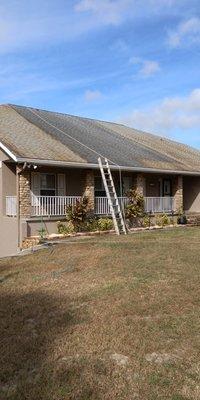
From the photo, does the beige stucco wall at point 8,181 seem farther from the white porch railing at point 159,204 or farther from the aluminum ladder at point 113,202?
the white porch railing at point 159,204

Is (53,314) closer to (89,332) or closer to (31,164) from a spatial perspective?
(89,332)

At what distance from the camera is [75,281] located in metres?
10.2

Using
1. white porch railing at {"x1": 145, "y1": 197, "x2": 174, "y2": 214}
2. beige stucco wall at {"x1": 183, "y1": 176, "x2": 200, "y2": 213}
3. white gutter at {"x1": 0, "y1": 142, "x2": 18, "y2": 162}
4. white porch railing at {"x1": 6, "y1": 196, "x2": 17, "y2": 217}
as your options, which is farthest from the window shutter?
beige stucco wall at {"x1": 183, "y1": 176, "x2": 200, "y2": 213}

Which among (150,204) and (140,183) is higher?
(140,183)

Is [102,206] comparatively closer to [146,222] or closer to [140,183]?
[146,222]

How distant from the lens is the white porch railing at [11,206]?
1890cm

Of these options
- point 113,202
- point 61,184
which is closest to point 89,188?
point 61,184

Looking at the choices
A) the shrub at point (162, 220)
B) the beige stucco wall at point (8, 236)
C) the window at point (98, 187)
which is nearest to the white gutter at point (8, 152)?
the beige stucco wall at point (8, 236)

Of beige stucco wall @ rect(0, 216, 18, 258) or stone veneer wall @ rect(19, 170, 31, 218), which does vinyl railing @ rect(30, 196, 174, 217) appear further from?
beige stucco wall @ rect(0, 216, 18, 258)

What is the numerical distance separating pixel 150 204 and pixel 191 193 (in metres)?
5.99

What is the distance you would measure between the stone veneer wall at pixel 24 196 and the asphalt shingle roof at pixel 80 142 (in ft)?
2.90

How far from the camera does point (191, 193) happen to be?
2903cm

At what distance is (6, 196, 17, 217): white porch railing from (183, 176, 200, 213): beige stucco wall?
498 inches

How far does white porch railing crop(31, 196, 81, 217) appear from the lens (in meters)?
19.1
